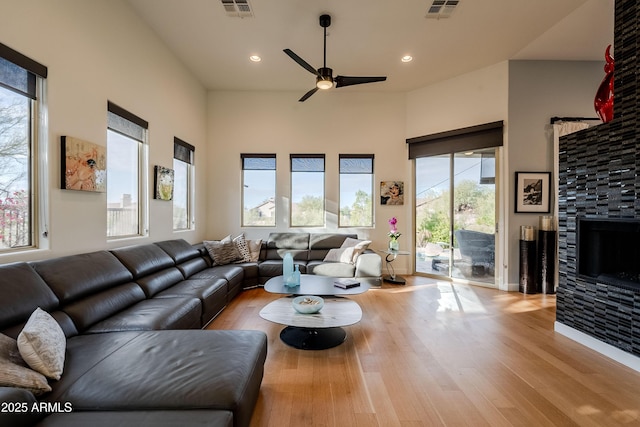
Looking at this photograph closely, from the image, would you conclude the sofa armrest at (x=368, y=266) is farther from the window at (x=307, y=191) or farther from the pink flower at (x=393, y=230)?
the window at (x=307, y=191)

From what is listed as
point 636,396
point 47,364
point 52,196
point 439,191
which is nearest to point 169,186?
point 52,196

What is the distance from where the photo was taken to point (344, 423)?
1.62 meters

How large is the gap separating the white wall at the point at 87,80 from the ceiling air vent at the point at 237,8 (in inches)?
46.8

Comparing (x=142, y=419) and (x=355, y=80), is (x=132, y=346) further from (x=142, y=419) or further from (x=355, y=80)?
(x=355, y=80)

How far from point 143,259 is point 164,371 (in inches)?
77.4

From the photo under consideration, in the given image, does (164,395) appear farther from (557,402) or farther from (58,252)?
(557,402)

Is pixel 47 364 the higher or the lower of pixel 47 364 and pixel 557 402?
the higher

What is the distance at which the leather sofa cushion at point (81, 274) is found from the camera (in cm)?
199

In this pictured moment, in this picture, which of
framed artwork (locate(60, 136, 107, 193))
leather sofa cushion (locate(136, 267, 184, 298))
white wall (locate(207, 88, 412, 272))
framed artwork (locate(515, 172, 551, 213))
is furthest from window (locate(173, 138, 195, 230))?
framed artwork (locate(515, 172, 551, 213))

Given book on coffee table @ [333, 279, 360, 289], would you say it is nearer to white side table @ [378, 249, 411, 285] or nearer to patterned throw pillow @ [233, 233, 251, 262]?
white side table @ [378, 249, 411, 285]

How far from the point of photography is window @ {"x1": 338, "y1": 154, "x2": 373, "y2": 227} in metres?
5.70

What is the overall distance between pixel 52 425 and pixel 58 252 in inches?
73.5

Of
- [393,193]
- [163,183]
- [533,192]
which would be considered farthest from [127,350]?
[533,192]

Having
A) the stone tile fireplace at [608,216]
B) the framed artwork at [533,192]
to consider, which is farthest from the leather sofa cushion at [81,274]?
the framed artwork at [533,192]
